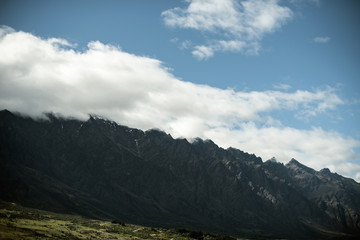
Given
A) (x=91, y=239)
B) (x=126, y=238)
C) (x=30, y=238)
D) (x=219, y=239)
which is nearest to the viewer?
(x=30, y=238)

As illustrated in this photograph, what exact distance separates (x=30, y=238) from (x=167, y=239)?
182 feet

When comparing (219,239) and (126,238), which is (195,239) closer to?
(219,239)

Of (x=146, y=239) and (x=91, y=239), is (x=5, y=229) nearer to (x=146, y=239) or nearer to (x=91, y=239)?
(x=91, y=239)

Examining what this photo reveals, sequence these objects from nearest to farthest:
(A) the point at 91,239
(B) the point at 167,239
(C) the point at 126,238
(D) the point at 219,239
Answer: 1. (A) the point at 91,239
2. (C) the point at 126,238
3. (B) the point at 167,239
4. (D) the point at 219,239

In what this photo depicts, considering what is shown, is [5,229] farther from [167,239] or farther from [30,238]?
[167,239]

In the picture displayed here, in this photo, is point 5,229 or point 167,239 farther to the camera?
point 167,239

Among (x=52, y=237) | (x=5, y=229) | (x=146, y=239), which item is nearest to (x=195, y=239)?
(x=146, y=239)

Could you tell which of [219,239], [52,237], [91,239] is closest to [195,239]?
[219,239]

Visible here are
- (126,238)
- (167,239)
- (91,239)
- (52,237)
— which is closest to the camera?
(52,237)

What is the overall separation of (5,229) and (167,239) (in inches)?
2276

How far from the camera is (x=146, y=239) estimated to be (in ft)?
383

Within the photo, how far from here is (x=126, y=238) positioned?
113 m

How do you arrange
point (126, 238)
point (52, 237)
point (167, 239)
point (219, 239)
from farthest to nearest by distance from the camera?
1. point (219, 239)
2. point (167, 239)
3. point (126, 238)
4. point (52, 237)

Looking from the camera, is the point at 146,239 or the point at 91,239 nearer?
the point at 91,239
